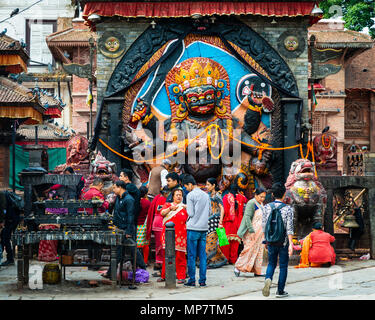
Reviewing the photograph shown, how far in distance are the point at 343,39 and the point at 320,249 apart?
21163 millimetres

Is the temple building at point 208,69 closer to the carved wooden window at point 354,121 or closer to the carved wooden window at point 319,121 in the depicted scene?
the carved wooden window at point 319,121

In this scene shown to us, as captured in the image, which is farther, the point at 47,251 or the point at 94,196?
the point at 47,251

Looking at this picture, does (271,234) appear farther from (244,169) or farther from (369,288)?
(244,169)

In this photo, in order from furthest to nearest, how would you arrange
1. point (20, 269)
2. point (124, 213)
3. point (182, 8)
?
point (182, 8)
point (124, 213)
point (20, 269)

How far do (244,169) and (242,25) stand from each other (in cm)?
413

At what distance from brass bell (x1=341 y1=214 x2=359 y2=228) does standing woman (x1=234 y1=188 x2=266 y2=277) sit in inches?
155

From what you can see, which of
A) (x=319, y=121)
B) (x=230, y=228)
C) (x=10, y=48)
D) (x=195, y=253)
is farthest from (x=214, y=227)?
(x=319, y=121)

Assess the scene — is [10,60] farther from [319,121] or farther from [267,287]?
[319,121]

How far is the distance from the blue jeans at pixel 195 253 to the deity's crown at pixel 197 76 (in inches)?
290

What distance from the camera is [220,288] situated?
12844 millimetres

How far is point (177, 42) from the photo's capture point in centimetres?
1994

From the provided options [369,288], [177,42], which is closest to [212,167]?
[177,42]

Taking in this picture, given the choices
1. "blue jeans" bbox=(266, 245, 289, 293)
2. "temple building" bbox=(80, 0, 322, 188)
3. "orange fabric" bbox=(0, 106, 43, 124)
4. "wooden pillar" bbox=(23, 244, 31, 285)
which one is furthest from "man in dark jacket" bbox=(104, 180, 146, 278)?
"orange fabric" bbox=(0, 106, 43, 124)

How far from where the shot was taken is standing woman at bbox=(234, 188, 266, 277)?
14.1 meters
